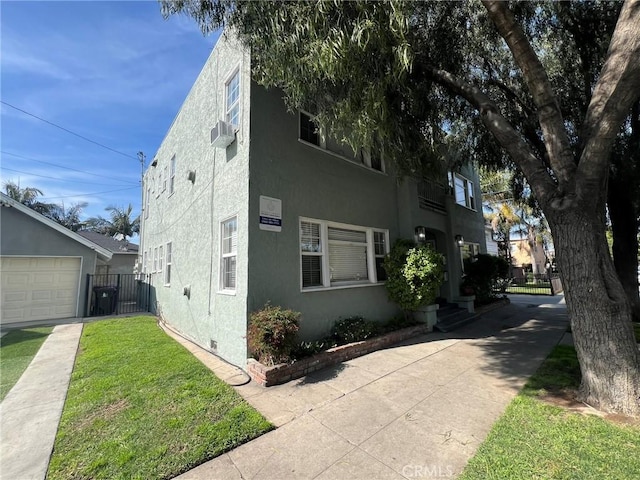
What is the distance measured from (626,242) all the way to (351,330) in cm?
935

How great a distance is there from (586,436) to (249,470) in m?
3.76

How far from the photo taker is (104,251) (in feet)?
45.8

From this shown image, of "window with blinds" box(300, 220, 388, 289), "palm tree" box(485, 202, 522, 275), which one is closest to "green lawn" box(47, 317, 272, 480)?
"window with blinds" box(300, 220, 388, 289)

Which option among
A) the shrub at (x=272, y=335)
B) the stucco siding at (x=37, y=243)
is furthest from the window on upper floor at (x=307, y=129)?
the stucco siding at (x=37, y=243)

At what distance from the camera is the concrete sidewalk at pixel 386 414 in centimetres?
296

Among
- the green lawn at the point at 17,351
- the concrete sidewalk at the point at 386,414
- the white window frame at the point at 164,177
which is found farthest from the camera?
the white window frame at the point at 164,177

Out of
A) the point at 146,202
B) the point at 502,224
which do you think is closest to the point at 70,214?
the point at 146,202

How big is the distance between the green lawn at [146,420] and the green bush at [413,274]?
16.6 ft

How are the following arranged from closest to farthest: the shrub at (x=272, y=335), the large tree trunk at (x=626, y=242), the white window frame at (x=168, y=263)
A: the shrub at (x=272, y=335)
the large tree trunk at (x=626, y=242)
the white window frame at (x=168, y=263)

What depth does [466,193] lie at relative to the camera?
14336mm

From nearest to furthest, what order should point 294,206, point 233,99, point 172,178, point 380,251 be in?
point 294,206 → point 233,99 → point 380,251 → point 172,178

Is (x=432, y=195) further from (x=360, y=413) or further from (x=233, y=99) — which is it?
(x=360, y=413)

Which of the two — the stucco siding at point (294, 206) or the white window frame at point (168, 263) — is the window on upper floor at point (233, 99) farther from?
the white window frame at point (168, 263)

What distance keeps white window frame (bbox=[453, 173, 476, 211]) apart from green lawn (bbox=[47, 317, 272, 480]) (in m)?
12.5
